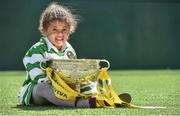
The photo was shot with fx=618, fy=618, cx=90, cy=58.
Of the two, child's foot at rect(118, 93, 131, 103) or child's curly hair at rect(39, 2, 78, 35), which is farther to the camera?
child's curly hair at rect(39, 2, 78, 35)

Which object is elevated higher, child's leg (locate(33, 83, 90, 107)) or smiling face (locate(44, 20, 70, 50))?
smiling face (locate(44, 20, 70, 50))

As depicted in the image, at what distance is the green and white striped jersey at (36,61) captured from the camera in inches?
178

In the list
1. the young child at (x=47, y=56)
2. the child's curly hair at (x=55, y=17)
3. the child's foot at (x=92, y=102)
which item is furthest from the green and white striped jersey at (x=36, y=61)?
the child's foot at (x=92, y=102)

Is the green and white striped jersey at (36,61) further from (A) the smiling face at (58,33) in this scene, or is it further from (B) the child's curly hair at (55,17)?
(B) the child's curly hair at (55,17)

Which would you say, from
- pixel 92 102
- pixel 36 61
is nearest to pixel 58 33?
pixel 36 61

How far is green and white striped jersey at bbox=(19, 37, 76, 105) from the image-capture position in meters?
4.53

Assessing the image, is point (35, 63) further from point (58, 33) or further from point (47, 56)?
point (58, 33)

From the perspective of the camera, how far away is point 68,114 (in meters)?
3.89

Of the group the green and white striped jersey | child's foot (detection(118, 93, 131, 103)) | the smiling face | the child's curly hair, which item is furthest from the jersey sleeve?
child's foot (detection(118, 93, 131, 103))

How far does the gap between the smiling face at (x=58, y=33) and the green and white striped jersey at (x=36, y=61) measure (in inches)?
1.6

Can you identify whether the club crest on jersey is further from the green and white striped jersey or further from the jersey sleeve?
the jersey sleeve

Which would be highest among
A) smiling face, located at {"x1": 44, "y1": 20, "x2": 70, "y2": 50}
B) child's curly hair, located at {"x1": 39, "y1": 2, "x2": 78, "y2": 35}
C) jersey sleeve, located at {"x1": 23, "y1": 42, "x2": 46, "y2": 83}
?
child's curly hair, located at {"x1": 39, "y1": 2, "x2": 78, "y2": 35}

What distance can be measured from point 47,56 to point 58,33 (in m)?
0.22

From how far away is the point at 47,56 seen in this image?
4.63 m
